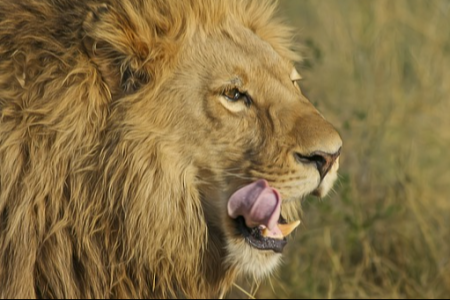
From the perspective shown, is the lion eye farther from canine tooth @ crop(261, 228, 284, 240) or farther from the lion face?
canine tooth @ crop(261, 228, 284, 240)

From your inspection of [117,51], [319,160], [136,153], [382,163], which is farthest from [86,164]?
[382,163]

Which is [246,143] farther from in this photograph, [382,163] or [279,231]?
[382,163]

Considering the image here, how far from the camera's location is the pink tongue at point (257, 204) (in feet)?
10.4

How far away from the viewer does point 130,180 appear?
3.17m

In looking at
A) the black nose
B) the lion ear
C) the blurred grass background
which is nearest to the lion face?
the black nose

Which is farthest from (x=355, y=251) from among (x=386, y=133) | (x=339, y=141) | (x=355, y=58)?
(x=339, y=141)

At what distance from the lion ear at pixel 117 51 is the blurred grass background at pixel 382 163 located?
1.25 metres

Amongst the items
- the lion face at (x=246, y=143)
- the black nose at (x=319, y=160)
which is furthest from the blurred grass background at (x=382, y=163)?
the black nose at (x=319, y=160)

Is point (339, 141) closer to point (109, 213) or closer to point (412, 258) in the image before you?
point (109, 213)

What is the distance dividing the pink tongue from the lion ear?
1.51 feet

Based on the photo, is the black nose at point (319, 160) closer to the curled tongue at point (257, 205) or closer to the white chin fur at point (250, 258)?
the curled tongue at point (257, 205)

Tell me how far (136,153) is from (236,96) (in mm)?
374

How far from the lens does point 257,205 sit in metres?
3.16

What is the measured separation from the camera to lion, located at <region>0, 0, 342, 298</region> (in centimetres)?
317
